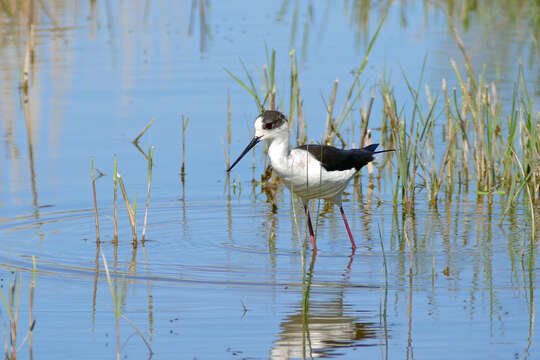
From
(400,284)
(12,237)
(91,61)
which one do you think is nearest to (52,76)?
(91,61)

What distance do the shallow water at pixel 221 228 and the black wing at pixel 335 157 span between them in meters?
0.43

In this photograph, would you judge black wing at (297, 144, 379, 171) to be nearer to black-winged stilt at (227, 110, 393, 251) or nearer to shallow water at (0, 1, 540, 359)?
black-winged stilt at (227, 110, 393, 251)

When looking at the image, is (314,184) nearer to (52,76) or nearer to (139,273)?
(139,273)

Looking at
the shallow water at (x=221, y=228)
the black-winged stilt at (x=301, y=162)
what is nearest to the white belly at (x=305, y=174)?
the black-winged stilt at (x=301, y=162)

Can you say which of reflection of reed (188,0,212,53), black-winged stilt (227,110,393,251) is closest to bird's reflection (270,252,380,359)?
black-winged stilt (227,110,393,251)

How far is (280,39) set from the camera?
527 inches

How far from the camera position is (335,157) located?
6.92 metres

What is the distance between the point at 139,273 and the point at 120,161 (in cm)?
286

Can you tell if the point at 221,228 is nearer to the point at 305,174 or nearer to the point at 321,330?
the point at 305,174

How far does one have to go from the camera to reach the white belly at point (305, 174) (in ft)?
21.9

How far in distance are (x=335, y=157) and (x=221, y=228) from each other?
3.56 feet

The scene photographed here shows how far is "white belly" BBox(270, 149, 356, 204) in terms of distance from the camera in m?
6.66

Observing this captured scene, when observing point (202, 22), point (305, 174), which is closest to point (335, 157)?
point (305, 174)

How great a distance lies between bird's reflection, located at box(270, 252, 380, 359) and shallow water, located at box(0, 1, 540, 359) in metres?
0.02
